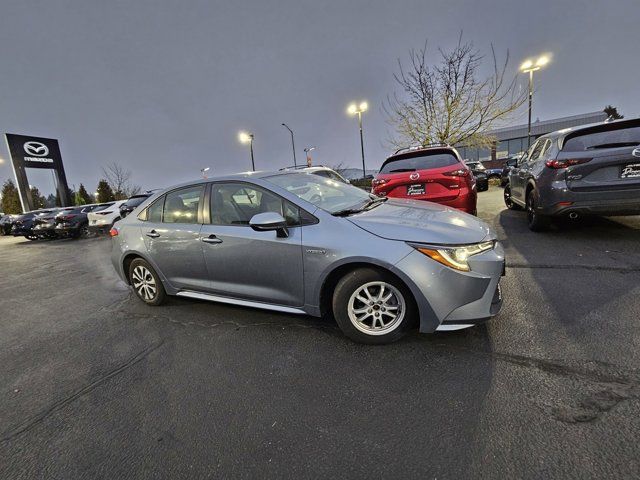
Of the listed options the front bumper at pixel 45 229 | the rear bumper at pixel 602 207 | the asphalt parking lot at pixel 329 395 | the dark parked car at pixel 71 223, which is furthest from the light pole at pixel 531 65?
the front bumper at pixel 45 229

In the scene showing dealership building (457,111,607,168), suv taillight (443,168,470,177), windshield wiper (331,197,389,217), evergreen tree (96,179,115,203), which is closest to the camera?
windshield wiper (331,197,389,217)

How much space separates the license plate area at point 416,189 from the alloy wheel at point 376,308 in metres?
3.26

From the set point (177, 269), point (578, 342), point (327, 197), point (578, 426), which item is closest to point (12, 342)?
point (177, 269)

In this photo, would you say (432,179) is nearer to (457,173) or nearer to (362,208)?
(457,173)

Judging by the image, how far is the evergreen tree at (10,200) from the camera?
36.0 metres

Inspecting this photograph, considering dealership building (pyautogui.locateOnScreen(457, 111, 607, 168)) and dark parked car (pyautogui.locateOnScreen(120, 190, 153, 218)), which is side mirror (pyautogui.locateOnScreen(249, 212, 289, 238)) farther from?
dealership building (pyautogui.locateOnScreen(457, 111, 607, 168))

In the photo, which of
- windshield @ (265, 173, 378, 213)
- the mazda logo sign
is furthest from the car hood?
the mazda logo sign

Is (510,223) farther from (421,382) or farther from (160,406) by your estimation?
(160,406)

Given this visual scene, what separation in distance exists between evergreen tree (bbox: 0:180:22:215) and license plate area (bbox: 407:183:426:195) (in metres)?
45.9

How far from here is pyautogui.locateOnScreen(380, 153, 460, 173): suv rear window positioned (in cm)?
567

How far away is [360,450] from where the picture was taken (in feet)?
5.91

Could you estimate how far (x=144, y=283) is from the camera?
4.23 meters

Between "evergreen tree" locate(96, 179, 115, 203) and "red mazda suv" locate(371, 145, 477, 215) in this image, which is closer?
"red mazda suv" locate(371, 145, 477, 215)

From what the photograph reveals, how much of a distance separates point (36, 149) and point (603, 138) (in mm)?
35110
